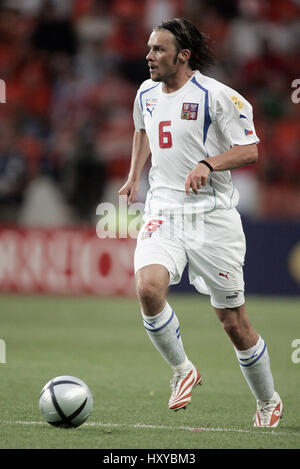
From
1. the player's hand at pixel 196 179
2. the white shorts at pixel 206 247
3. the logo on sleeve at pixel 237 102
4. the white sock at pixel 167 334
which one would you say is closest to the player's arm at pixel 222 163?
the player's hand at pixel 196 179

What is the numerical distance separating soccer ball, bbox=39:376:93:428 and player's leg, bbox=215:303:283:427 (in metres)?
0.99

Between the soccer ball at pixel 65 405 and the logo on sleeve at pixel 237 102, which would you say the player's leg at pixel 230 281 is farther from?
the soccer ball at pixel 65 405

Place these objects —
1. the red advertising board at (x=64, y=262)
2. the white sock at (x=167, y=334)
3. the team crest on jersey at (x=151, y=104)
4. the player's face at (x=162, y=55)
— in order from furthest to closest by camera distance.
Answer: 1. the red advertising board at (x=64, y=262)
2. the team crest on jersey at (x=151, y=104)
3. the player's face at (x=162, y=55)
4. the white sock at (x=167, y=334)

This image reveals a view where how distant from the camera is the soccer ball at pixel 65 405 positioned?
5.34 metres

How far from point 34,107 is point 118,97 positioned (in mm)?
1700

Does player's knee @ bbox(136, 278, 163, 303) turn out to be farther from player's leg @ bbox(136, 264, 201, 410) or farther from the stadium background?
the stadium background

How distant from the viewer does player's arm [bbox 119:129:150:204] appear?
20.0ft

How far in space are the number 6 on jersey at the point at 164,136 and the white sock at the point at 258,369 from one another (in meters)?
1.38

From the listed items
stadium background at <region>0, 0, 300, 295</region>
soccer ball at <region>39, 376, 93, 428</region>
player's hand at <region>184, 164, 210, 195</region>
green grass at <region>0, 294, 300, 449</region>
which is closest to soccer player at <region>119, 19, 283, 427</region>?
player's hand at <region>184, 164, 210, 195</region>

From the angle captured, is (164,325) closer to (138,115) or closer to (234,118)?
(234,118)

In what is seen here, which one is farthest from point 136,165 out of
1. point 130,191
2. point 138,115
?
point 138,115

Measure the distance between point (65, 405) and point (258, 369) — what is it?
1270mm
